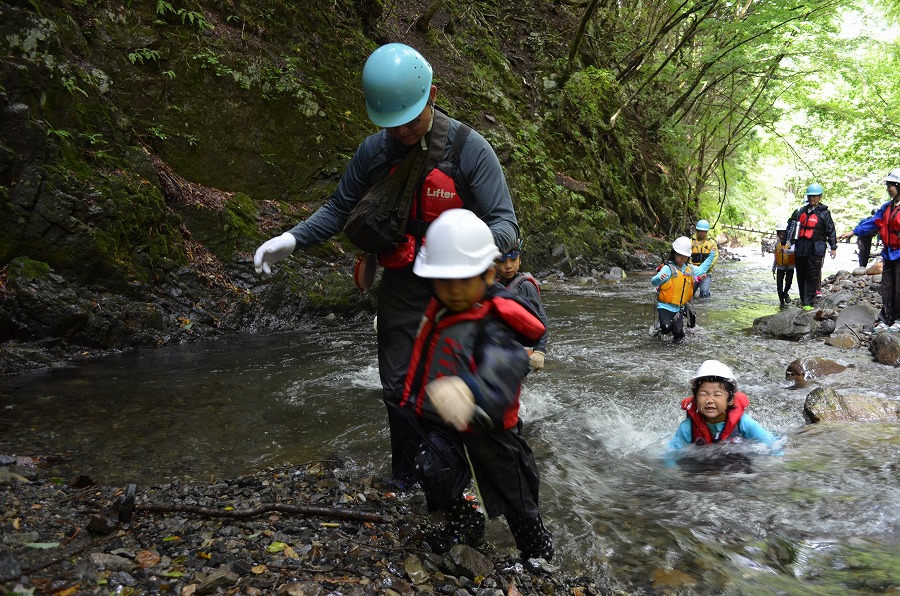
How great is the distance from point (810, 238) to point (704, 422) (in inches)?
363

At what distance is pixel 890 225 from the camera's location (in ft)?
28.5

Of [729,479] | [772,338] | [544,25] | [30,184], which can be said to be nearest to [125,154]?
[30,184]

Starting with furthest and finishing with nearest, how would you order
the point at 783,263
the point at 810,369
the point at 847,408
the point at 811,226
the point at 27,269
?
the point at 783,263
the point at 811,226
the point at 810,369
the point at 27,269
the point at 847,408

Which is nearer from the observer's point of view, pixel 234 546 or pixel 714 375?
pixel 234 546

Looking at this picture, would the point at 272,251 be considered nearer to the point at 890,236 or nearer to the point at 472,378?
the point at 472,378

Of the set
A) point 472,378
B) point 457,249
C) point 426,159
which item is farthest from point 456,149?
point 472,378

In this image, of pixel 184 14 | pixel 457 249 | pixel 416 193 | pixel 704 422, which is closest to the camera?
pixel 457 249

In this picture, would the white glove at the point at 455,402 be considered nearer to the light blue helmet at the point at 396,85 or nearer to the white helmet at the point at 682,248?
the light blue helmet at the point at 396,85

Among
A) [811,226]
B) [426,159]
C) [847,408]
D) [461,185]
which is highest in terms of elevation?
[811,226]

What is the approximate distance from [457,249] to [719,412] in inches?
137

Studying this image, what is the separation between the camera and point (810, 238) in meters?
12.3

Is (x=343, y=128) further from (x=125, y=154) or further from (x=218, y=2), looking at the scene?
(x=125, y=154)

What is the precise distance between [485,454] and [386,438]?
2293mm

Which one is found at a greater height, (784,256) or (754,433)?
(784,256)
